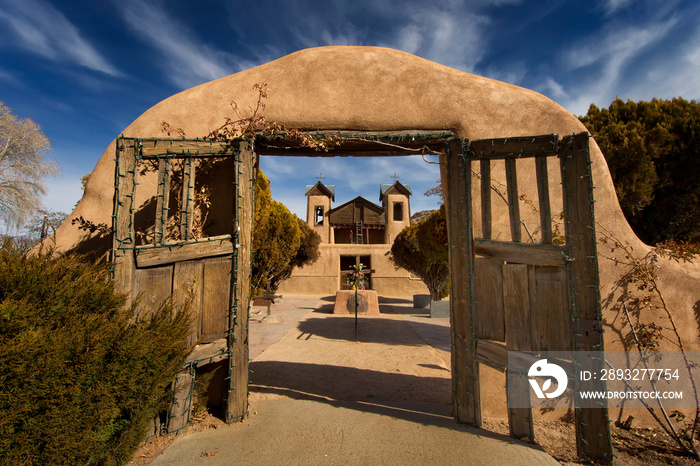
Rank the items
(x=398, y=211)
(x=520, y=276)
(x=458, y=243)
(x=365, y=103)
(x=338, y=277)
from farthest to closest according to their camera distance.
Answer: (x=398, y=211) < (x=338, y=277) < (x=365, y=103) < (x=458, y=243) < (x=520, y=276)

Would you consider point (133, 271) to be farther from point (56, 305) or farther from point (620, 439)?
point (620, 439)

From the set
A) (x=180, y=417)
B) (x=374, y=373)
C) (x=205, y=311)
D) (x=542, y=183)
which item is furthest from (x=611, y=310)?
(x=180, y=417)

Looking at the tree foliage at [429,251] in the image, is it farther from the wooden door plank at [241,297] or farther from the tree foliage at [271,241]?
the wooden door plank at [241,297]

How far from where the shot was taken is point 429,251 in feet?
47.7

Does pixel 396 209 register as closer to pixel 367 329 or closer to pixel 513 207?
pixel 367 329

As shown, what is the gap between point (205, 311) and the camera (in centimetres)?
355

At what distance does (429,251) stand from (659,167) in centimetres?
774

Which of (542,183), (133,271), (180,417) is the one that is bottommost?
(180,417)

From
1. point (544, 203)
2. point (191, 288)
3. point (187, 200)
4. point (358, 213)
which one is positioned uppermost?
point (358, 213)

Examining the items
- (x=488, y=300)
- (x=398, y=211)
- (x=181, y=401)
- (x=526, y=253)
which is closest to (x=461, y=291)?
(x=488, y=300)

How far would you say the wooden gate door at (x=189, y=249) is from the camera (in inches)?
132

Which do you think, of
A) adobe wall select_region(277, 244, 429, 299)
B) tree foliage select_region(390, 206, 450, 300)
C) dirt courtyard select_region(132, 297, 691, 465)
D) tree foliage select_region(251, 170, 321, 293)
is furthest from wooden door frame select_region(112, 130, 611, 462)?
adobe wall select_region(277, 244, 429, 299)

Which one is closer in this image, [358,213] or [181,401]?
[181,401]

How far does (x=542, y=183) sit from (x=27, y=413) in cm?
429
